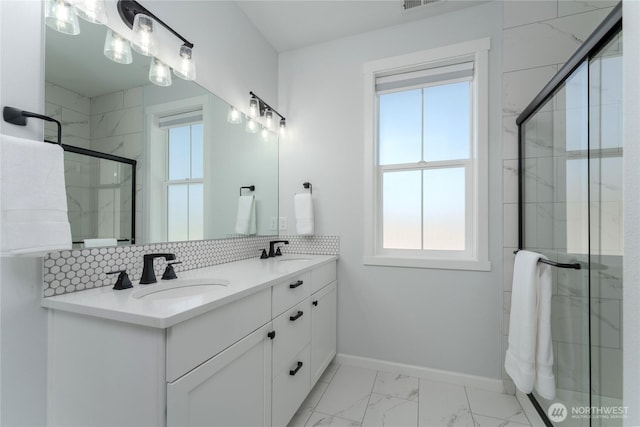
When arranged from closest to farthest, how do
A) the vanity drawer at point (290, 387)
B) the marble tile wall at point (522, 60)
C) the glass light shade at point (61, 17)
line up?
the glass light shade at point (61, 17), the vanity drawer at point (290, 387), the marble tile wall at point (522, 60)

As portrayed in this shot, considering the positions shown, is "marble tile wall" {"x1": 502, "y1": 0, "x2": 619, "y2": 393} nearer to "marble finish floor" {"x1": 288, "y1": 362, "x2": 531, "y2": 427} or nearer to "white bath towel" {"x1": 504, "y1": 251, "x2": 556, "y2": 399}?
"marble finish floor" {"x1": 288, "y1": 362, "x2": 531, "y2": 427}

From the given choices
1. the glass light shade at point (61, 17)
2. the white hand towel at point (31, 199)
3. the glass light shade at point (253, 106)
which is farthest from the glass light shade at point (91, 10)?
the glass light shade at point (253, 106)

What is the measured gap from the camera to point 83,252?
0.99m

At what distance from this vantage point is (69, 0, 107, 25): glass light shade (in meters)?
0.95

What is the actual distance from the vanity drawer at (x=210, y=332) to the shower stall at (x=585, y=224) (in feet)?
4.52

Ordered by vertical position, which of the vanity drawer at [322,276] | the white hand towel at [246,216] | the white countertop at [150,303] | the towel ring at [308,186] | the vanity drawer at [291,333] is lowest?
the vanity drawer at [291,333]

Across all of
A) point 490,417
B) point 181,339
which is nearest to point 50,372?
point 181,339

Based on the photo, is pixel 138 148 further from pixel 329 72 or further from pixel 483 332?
pixel 483 332

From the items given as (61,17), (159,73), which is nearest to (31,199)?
(61,17)

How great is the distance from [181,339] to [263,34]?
2.32m

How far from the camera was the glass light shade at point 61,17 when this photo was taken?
92 cm

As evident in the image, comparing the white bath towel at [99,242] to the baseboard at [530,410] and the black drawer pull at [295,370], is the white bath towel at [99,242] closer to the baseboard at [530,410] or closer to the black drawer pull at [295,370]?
the black drawer pull at [295,370]

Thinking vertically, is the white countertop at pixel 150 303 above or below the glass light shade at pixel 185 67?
below

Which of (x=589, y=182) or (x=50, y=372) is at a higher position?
(x=589, y=182)
